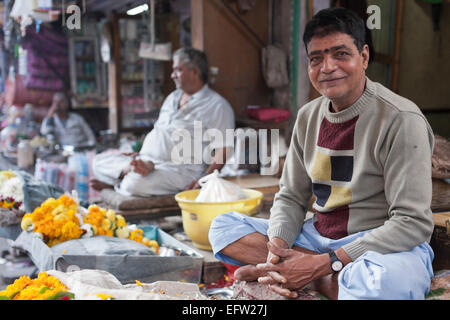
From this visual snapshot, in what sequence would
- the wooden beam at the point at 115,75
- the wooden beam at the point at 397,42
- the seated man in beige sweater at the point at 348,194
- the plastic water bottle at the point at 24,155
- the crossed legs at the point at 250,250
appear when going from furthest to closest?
the wooden beam at the point at 115,75, the plastic water bottle at the point at 24,155, the wooden beam at the point at 397,42, the crossed legs at the point at 250,250, the seated man in beige sweater at the point at 348,194

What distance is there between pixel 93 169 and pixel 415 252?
10.6ft

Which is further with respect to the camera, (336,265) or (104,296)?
(336,265)

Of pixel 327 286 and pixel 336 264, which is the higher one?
pixel 336 264

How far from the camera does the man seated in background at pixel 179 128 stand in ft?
11.5

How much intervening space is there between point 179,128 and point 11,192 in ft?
4.33

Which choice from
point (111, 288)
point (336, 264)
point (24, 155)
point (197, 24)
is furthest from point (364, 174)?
point (24, 155)

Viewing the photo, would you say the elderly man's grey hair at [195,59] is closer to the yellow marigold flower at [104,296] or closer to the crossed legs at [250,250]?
the crossed legs at [250,250]

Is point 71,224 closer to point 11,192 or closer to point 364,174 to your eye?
point 11,192

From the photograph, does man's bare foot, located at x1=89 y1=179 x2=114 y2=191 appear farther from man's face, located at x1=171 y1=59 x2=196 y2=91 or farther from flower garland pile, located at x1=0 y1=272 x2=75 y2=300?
flower garland pile, located at x1=0 y1=272 x2=75 y2=300

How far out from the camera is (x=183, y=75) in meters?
3.67

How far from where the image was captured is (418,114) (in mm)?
1531

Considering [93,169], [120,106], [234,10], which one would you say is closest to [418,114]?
[234,10]

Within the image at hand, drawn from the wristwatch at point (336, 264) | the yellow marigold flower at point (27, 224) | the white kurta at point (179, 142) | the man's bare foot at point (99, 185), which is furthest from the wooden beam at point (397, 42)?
the man's bare foot at point (99, 185)
